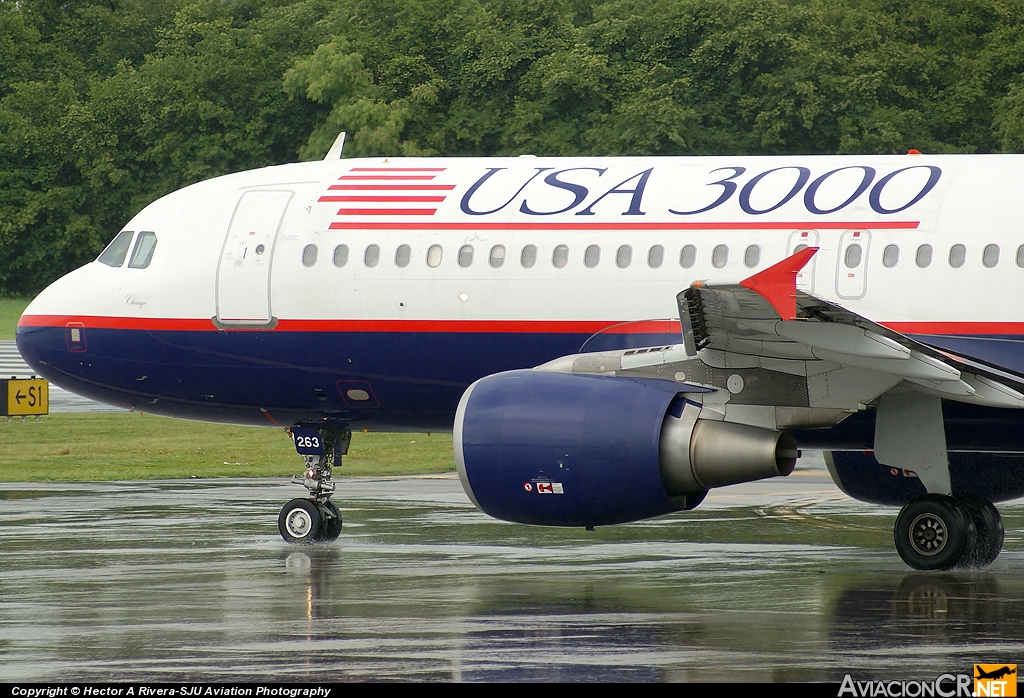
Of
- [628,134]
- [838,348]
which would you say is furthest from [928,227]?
[628,134]

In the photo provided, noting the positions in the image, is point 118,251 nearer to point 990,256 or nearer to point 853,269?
point 853,269

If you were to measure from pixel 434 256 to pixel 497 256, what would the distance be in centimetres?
69

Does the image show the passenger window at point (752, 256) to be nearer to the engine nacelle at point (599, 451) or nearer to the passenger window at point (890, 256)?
the passenger window at point (890, 256)

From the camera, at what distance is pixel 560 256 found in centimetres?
1645

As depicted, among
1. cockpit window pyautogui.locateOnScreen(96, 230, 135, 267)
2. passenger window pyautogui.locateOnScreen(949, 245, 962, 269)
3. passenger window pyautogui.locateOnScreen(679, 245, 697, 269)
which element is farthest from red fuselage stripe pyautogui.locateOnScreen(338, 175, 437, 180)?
passenger window pyautogui.locateOnScreen(949, 245, 962, 269)

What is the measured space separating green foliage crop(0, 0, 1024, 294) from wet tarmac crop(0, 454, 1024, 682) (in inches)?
1177

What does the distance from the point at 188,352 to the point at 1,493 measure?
277 inches

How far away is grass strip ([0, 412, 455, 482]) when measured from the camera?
27.5 metres

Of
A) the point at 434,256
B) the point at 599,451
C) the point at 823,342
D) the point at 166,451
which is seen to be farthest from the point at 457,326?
the point at 166,451

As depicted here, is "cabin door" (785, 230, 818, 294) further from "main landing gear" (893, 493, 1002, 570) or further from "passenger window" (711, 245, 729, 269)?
"main landing gear" (893, 493, 1002, 570)

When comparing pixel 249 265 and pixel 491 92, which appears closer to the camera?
pixel 249 265

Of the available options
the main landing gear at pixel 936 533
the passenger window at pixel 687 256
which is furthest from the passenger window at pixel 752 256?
the main landing gear at pixel 936 533

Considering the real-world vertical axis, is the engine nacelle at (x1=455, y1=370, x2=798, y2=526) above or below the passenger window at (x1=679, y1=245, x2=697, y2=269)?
below

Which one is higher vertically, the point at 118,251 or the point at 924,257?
the point at 118,251
